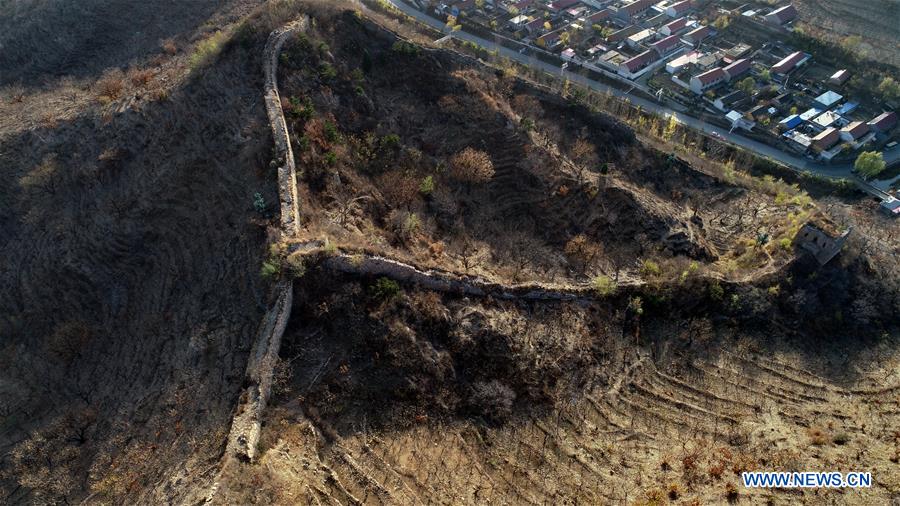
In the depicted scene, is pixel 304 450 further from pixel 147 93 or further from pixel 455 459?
pixel 147 93

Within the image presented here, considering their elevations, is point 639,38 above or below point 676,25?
below

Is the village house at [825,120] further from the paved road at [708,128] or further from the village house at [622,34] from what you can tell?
the village house at [622,34]

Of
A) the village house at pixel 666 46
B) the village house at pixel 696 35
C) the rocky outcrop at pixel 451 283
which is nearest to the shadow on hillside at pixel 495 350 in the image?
the rocky outcrop at pixel 451 283

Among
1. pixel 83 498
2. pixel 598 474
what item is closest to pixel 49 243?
pixel 83 498

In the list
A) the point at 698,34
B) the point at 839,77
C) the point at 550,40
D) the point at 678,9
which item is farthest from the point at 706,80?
the point at 678,9

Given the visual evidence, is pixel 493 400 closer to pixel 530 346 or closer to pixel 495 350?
pixel 495 350
